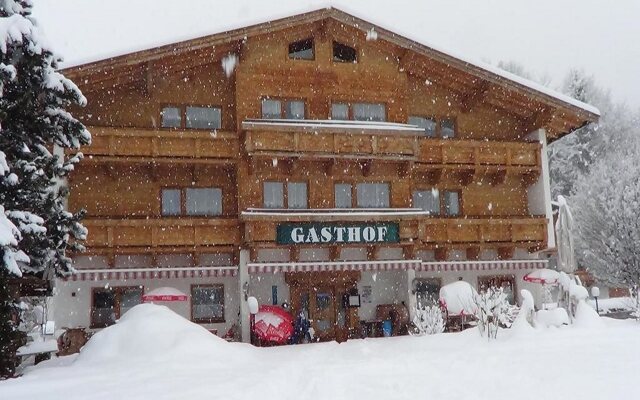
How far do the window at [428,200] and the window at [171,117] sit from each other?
9.54 meters

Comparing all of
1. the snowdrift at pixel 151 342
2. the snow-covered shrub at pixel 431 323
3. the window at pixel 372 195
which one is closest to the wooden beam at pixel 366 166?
the window at pixel 372 195

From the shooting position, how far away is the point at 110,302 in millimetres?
21547

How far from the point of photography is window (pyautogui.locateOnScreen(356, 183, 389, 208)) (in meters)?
23.4

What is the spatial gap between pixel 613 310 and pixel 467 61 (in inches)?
668

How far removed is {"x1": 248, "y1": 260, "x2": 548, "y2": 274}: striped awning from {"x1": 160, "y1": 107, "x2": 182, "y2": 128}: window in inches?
234

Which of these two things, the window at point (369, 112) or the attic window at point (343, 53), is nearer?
the window at point (369, 112)

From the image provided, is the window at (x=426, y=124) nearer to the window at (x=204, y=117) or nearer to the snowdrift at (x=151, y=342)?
the window at (x=204, y=117)

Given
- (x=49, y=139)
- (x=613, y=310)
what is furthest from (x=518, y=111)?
(x=49, y=139)

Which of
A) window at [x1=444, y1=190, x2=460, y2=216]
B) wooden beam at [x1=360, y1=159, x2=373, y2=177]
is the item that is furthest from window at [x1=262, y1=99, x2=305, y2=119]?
window at [x1=444, y1=190, x2=460, y2=216]

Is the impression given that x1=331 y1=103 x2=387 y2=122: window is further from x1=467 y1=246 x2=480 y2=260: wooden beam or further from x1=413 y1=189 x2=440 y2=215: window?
x1=467 y1=246 x2=480 y2=260: wooden beam

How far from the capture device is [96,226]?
20234 mm

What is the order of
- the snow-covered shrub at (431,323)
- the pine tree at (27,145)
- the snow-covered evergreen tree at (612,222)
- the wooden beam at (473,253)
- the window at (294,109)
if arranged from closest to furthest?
the pine tree at (27,145), the snow-covered shrub at (431,323), the window at (294,109), the wooden beam at (473,253), the snow-covered evergreen tree at (612,222)

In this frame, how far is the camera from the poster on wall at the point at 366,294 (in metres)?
23.5

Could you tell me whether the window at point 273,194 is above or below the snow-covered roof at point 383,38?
below
